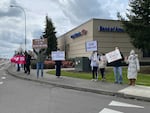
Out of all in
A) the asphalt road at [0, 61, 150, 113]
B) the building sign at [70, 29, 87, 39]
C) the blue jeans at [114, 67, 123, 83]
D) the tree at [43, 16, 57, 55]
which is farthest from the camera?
the tree at [43, 16, 57, 55]

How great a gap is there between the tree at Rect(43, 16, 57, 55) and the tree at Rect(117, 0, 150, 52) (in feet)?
124

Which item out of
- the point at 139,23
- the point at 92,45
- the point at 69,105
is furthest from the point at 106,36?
the point at 69,105

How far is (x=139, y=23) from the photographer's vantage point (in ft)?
116

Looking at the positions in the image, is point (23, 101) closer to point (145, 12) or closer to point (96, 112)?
point (96, 112)

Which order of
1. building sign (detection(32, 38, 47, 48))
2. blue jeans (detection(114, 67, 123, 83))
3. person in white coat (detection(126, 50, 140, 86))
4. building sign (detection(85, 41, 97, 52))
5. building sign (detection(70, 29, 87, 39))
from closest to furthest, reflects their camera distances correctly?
person in white coat (detection(126, 50, 140, 86)) < blue jeans (detection(114, 67, 123, 83)) < building sign (detection(85, 41, 97, 52)) < building sign (detection(32, 38, 47, 48)) < building sign (detection(70, 29, 87, 39))

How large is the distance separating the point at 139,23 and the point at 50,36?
41328 millimetres

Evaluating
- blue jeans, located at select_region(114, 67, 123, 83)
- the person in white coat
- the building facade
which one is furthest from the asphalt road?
the building facade

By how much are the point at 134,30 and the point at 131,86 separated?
19.2m

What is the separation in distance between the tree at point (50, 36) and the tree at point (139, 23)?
37.9m

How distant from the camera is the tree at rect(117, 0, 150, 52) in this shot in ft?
114

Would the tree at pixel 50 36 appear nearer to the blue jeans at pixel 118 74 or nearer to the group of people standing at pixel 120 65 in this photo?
the group of people standing at pixel 120 65

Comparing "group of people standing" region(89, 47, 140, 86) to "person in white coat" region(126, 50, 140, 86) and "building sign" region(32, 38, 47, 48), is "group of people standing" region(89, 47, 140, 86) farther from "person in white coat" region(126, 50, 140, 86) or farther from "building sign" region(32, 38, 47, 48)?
"building sign" region(32, 38, 47, 48)

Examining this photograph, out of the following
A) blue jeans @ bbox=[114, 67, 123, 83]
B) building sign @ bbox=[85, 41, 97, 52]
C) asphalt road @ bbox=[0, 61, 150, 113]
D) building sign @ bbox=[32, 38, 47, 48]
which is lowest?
asphalt road @ bbox=[0, 61, 150, 113]

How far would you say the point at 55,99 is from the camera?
13766mm
